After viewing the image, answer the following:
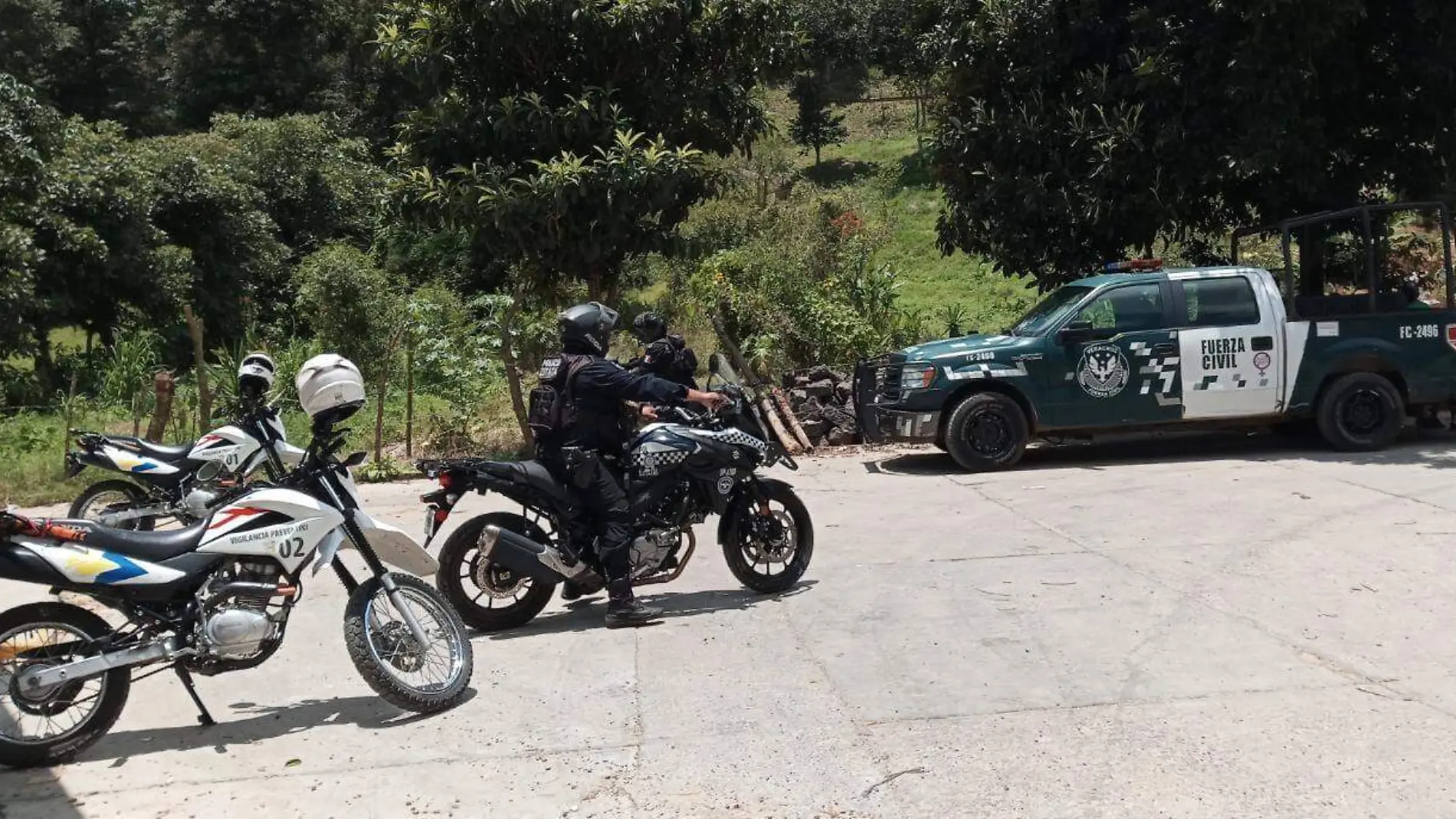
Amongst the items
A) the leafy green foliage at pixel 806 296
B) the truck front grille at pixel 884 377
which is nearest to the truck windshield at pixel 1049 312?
the truck front grille at pixel 884 377

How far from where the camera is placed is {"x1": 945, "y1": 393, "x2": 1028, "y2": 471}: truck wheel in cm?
1119

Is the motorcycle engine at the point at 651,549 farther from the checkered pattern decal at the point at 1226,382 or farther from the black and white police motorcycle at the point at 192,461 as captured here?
the checkered pattern decal at the point at 1226,382

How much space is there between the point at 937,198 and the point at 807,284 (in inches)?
799

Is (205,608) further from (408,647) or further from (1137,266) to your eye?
(1137,266)

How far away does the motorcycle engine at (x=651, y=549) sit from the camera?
6801 mm

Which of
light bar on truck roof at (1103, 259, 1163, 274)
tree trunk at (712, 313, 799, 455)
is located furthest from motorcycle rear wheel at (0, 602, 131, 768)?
light bar on truck roof at (1103, 259, 1163, 274)

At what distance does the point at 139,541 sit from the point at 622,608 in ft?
8.25

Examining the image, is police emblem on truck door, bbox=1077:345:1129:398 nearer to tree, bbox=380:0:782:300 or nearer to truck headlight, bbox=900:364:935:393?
truck headlight, bbox=900:364:935:393

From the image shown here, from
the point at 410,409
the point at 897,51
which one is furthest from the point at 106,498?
the point at 897,51

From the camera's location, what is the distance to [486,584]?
259 inches

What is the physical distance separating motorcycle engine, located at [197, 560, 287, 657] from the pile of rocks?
8.30 metres

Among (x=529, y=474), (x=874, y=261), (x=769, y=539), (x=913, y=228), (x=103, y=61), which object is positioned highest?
(x=103, y=61)

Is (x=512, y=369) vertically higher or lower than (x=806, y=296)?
lower

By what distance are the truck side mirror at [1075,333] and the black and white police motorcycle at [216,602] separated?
285 inches
